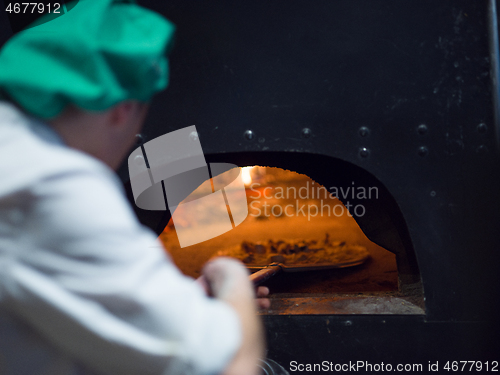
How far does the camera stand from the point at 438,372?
2.46ft

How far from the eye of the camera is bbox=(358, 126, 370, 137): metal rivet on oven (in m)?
0.74

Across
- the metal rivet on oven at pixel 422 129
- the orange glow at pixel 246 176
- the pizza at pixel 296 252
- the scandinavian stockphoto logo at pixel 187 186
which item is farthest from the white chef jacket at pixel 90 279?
the orange glow at pixel 246 176

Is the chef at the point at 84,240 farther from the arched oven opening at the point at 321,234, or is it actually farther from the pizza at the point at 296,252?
the pizza at the point at 296,252

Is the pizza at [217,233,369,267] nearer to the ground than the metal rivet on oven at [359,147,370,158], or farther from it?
nearer to the ground

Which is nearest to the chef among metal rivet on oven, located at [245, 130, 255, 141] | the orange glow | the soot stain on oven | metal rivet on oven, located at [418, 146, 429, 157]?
metal rivet on oven, located at [245, 130, 255, 141]

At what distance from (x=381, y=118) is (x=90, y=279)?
2.13 feet

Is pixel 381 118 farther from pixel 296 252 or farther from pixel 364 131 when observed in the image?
pixel 296 252

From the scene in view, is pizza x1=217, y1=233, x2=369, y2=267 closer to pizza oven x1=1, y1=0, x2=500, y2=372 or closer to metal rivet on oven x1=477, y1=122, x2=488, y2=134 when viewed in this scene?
pizza oven x1=1, y1=0, x2=500, y2=372

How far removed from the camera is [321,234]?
1.26 m

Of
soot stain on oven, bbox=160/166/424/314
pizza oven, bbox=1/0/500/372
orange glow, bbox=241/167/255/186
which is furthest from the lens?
orange glow, bbox=241/167/255/186

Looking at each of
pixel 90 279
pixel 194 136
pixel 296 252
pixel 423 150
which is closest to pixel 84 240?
pixel 90 279

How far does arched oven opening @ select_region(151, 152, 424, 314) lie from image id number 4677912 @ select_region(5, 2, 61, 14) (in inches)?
16.7

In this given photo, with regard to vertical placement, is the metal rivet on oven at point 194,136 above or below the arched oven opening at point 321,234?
above

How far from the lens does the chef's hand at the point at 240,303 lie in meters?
0.25
